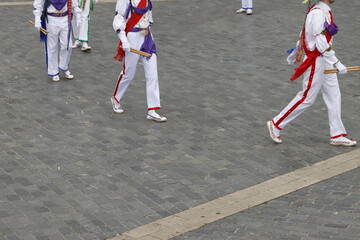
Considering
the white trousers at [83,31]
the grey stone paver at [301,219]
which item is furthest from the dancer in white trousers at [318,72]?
the white trousers at [83,31]

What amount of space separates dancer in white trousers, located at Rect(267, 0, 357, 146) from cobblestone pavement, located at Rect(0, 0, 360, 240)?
0.68 ft

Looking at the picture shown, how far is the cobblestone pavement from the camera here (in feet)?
23.0

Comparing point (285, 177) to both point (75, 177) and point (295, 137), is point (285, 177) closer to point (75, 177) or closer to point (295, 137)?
point (295, 137)

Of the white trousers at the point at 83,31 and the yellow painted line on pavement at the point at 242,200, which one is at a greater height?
the yellow painted line on pavement at the point at 242,200

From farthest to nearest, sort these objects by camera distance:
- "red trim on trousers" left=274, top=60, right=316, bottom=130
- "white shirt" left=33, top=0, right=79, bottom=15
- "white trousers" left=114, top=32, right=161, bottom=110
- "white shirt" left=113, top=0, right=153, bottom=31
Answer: "white shirt" left=33, top=0, right=79, bottom=15
"white trousers" left=114, top=32, right=161, bottom=110
"white shirt" left=113, top=0, right=153, bottom=31
"red trim on trousers" left=274, top=60, right=316, bottom=130

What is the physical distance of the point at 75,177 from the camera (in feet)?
25.6

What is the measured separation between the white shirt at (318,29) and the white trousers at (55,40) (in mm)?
4033

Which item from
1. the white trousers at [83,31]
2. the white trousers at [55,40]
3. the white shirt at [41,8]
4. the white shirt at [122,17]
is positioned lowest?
the white trousers at [83,31]

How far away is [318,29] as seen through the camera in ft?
28.2

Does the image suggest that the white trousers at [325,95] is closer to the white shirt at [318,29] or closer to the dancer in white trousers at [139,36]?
the white shirt at [318,29]

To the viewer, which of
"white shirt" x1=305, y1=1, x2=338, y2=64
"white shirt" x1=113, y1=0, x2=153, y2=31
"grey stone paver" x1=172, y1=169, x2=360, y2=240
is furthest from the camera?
"white shirt" x1=113, y1=0, x2=153, y2=31

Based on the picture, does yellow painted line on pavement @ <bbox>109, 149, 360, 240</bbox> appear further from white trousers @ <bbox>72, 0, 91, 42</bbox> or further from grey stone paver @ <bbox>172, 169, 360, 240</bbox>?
white trousers @ <bbox>72, 0, 91, 42</bbox>

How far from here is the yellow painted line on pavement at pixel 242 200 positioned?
6661 mm

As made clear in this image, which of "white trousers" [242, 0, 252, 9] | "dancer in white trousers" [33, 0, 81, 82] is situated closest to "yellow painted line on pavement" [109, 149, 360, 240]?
"dancer in white trousers" [33, 0, 81, 82]
